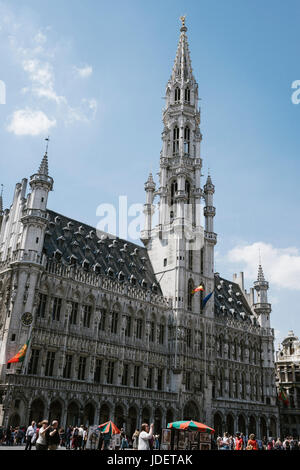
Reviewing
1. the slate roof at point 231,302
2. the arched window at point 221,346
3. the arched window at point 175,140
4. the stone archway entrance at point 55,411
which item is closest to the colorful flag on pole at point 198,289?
the slate roof at point 231,302

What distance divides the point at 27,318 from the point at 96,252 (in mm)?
16180

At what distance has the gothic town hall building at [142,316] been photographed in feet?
145

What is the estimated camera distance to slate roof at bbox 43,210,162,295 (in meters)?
52.0

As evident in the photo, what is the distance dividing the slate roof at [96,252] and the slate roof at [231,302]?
14.0 meters

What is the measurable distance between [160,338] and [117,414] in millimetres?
12200

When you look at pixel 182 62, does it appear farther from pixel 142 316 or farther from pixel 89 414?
pixel 89 414

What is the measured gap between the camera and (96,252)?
56.9 m

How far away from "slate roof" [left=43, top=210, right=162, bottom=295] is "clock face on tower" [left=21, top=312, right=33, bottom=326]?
8.04 m

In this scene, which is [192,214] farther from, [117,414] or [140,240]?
[117,414]

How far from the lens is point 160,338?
190 feet

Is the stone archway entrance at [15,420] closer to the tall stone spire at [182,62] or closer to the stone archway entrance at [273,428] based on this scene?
the stone archway entrance at [273,428]

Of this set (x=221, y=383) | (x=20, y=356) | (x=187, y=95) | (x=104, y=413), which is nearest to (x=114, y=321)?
(x=104, y=413)
